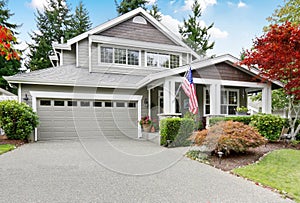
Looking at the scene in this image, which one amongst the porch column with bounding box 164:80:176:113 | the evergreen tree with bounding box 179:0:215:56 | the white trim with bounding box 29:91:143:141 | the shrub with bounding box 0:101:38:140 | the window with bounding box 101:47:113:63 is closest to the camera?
the shrub with bounding box 0:101:38:140

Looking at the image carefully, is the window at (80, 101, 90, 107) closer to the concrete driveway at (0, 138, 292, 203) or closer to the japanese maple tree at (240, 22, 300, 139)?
the concrete driveway at (0, 138, 292, 203)

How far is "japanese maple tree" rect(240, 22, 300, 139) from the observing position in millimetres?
7743

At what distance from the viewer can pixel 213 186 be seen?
402cm

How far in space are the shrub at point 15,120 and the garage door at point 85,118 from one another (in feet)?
3.37

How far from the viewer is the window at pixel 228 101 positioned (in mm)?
11698

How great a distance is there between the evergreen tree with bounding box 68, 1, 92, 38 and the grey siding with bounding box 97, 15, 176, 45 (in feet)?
51.8

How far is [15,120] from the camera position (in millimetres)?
8555

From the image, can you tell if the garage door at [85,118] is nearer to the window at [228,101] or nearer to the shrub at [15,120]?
the shrub at [15,120]

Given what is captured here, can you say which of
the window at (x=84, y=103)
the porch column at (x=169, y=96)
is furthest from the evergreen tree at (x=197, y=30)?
the window at (x=84, y=103)

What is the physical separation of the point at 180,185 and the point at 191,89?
14.9 ft

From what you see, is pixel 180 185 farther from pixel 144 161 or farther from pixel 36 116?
pixel 36 116

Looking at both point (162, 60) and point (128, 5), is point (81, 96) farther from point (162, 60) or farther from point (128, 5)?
point (128, 5)

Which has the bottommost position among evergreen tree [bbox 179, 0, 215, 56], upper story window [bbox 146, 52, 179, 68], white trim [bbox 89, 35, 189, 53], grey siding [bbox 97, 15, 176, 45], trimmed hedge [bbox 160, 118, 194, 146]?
trimmed hedge [bbox 160, 118, 194, 146]

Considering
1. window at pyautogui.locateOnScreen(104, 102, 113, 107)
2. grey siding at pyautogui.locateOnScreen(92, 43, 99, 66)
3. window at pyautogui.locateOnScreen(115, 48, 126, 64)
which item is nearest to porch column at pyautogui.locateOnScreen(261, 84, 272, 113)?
window at pyautogui.locateOnScreen(104, 102, 113, 107)
